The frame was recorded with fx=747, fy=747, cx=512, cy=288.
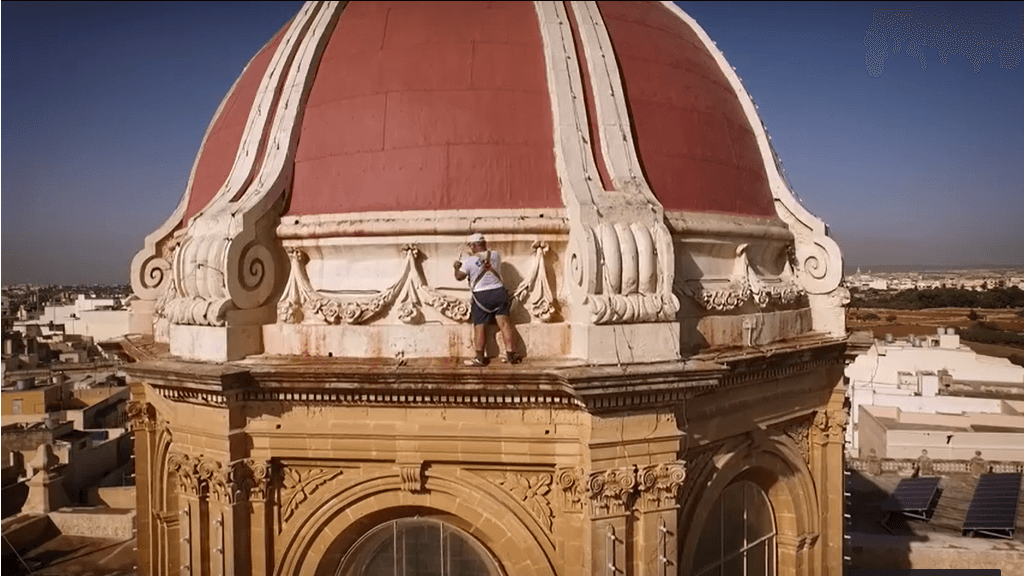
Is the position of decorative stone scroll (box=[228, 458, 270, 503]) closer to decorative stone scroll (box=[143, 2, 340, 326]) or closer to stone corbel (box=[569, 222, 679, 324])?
decorative stone scroll (box=[143, 2, 340, 326])

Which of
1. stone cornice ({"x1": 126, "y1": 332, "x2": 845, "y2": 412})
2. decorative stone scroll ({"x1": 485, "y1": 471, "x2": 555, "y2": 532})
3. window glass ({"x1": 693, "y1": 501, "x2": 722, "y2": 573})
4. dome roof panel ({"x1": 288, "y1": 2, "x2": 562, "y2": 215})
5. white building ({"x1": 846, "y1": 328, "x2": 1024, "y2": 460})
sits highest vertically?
dome roof panel ({"x1": 288, "y1": 2, "x2": 562, "y2": 215})

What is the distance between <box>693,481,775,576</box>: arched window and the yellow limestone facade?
5.3 inches

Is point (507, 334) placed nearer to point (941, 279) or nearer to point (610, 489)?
point (610, 489)

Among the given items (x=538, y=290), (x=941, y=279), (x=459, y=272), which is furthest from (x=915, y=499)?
(x=459, y=272)

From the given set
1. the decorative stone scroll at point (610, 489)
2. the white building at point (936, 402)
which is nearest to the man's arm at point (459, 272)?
the decorative stone scroll at point (610, 489)

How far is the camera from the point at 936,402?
26.8 meters

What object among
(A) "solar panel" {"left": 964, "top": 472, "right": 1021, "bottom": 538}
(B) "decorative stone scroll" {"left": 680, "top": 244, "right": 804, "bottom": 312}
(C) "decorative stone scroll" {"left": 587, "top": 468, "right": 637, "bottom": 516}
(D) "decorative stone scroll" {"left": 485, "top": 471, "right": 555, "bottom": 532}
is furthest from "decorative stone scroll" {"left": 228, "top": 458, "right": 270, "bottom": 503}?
(A) "solar panel" {"left": 964, "top": 472, "right": 1021, "bottom": 538}

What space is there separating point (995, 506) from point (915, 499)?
2.01 metres

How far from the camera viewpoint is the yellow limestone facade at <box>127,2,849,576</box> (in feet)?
26.6

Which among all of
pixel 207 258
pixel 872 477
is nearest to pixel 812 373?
pixel 207 258

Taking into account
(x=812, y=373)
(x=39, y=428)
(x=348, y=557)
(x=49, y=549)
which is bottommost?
(x=49, y=549)

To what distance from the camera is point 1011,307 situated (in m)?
18.7

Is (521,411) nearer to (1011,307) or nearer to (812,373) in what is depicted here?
(812,373)

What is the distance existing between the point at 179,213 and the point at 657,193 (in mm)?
7437
